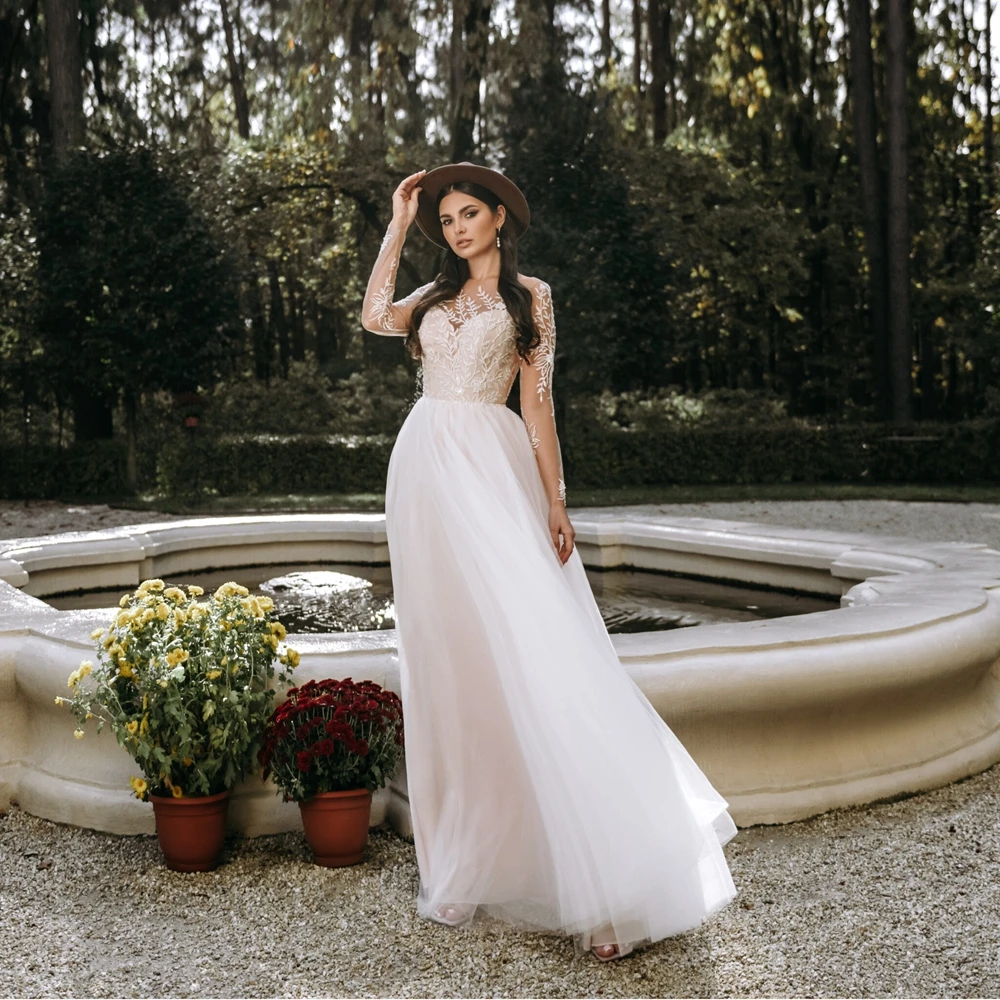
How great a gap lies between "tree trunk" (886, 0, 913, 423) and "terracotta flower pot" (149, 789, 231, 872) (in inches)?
637

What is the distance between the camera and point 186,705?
9.52ft

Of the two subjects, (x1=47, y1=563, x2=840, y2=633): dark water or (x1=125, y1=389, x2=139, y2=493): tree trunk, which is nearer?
→ (x1=47, y1=563, x2=840, y2=633): dark water

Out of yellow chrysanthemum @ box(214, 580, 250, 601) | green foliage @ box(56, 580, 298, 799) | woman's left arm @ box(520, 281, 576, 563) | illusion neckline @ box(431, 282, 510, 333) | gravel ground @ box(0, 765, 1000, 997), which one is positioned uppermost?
illusion neckline @ box(431, 282, 510, 333)

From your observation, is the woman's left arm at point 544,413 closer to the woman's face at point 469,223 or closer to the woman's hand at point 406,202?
the woman's face at point 469,223

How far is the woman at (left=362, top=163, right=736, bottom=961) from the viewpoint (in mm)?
2480

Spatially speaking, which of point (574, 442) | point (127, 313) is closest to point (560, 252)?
point (574, 442)

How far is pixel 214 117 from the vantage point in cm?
2594

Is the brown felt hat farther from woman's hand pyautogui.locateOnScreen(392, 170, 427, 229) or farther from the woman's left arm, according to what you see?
the woman's left arm

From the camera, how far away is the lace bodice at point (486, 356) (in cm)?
292

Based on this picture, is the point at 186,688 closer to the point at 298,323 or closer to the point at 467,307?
the point at 467,307

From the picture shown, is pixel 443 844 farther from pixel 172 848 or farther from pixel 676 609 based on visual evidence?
pixel 676 609

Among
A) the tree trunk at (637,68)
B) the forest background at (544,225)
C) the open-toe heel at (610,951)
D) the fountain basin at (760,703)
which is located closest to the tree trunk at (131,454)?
the forest background at (544,225)

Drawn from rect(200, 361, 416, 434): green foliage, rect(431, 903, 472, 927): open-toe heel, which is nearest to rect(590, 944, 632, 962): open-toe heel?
rect(431, 903, 472, 927): open-toe heel

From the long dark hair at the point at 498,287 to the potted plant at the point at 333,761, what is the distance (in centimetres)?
100
